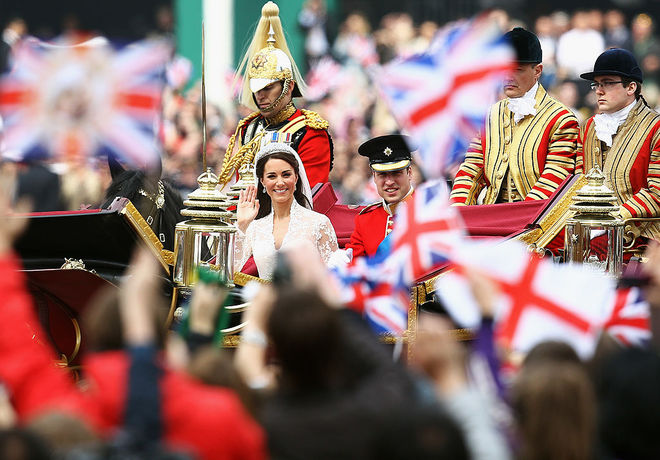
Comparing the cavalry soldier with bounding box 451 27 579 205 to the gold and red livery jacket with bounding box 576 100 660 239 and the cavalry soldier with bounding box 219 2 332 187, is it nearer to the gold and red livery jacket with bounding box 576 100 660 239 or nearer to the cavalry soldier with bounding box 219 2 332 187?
the gold and red livery jacket with bounding box 576 100 660 239

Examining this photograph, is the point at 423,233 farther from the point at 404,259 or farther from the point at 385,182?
the point at 385,182

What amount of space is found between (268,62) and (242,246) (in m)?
1.58

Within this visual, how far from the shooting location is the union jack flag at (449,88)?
6.90 m

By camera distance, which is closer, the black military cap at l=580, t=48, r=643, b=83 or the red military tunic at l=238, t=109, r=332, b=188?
the black military cap at l=580, t=48, r=643, b=83

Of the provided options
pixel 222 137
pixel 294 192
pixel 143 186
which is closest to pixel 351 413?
pixel 294 192

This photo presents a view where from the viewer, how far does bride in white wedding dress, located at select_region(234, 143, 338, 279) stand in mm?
8344

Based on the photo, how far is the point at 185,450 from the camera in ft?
13.5

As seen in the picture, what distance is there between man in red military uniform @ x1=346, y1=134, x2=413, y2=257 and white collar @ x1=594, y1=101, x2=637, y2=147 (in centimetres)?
145

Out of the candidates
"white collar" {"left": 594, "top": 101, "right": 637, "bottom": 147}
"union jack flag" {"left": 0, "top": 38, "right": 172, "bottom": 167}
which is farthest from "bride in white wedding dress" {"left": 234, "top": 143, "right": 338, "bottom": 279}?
"white collar" {"left": 594, "top": 101, "right": 637, "bottom": 147}

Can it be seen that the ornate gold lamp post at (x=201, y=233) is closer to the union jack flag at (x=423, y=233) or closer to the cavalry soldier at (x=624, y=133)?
the union jack flag at (x=423, y=233)

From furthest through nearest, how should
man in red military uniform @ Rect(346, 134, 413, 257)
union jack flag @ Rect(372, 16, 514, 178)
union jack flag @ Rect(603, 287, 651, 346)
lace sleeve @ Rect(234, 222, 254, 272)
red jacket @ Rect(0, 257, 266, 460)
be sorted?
lace sleeve @ Rect(234, 222, 254, 272) < man in red military uniform @ Rect(346, 134, 413, 257) < union jack flag @ Rect(372, 16, 514, 178) < union jack flag @ Rect(603, 287, 651, 346) < red jacket @ Rect(0, 257, 266, 460)

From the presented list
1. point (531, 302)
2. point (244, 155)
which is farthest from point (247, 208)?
point (531, 302)

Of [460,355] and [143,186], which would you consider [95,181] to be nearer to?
[143,186]

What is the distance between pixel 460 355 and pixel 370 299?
249 cm
